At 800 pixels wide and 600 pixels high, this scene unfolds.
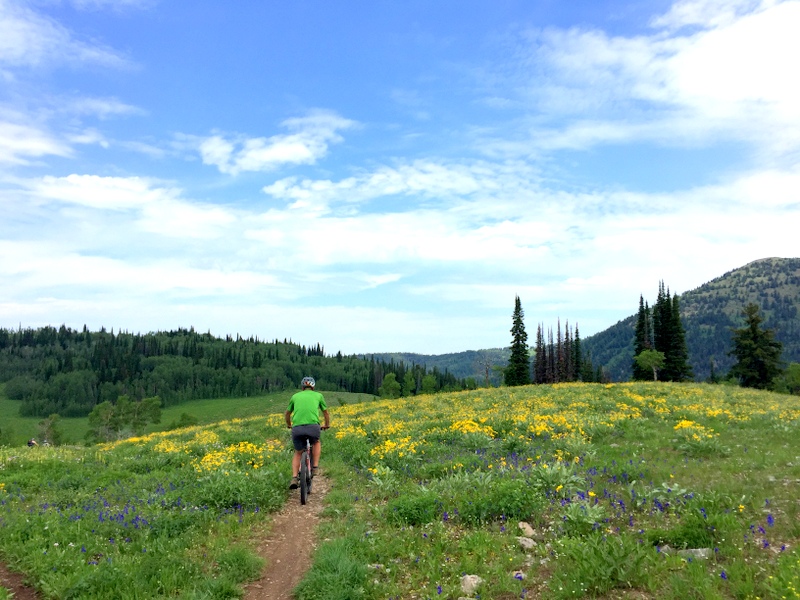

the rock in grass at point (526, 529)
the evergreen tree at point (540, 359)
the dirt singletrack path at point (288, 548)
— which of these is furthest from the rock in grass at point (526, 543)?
the evergreen tree at point (540, 359)

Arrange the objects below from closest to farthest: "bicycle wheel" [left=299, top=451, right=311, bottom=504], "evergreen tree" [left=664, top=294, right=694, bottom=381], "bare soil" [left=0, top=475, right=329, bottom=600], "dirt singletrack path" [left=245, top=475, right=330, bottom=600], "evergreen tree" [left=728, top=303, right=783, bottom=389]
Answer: "bare soil" [left=0, top=475, right=329, bottom=600] < "dirt singletrack path" [left=245, top=475, right=330, bottom=600] < "bicycle wheel" [left=299, top=451, right=311, bottom=504] < "evergreen tree" [left=728, top=303, right=783, bottom=389] < "evergreen tree" [left=664, top=294, right=694, bottom=381]

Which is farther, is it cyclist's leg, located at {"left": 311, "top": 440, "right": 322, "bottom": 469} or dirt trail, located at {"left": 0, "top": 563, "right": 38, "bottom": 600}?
cyclist's leg, located at {"left": 311, "top": 440, "right": 322, "bottom": 469}

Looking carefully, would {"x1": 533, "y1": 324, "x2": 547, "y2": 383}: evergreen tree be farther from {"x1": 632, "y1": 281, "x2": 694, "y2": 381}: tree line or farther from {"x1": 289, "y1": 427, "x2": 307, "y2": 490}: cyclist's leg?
{"x1": 289, "y1": 427, "x2": 307, "y2": 490}: cyclist's leg

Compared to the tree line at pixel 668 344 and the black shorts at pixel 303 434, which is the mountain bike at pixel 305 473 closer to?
the black shorts at pixel 303 434

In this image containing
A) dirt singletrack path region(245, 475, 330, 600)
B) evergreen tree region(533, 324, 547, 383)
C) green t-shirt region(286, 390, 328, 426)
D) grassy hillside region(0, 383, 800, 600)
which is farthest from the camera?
evergreen tree region(533, 324, 547, 383)

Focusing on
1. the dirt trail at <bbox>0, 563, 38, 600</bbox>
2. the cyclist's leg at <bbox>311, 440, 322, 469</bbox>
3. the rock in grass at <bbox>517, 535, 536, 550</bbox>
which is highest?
the cyclist's leg at <bbox>311, 440, 322, 469</bbox>

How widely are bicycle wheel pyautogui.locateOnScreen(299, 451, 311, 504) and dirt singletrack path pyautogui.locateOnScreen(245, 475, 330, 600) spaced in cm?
23

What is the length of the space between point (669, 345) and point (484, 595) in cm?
7997

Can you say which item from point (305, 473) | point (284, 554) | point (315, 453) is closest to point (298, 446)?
point (315, 453)

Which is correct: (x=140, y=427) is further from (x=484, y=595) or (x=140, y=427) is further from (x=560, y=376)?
(x=484, y=595)

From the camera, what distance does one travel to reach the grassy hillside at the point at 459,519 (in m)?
6.11

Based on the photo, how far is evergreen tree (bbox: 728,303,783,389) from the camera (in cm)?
6194

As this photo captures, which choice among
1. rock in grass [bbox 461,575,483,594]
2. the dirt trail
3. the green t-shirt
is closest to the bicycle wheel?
the green t-shirt

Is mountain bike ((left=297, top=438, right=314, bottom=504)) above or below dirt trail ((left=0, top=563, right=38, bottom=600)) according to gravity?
above
